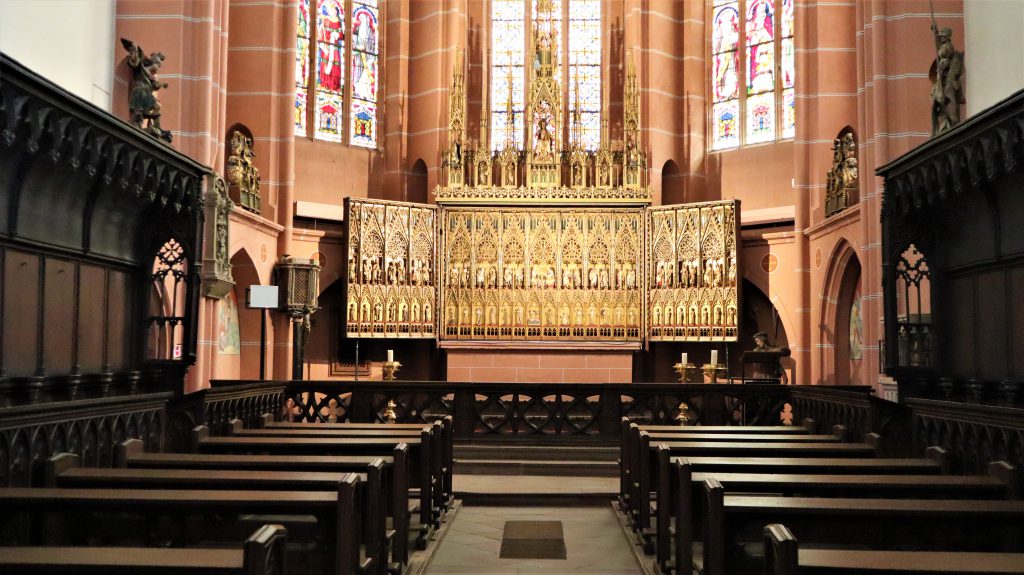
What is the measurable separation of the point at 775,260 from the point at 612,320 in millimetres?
3510

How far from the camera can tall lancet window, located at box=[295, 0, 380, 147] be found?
20.8 meters

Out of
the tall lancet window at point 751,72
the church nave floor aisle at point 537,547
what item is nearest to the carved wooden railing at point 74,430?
the church nave floor aisle at point 537,547

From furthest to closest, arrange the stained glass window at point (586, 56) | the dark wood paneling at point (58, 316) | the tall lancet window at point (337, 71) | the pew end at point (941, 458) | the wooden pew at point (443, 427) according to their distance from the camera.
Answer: the stained glass window at point (586, 56)
the tall lancet window at point (337, 71)
the wooden pew at point (443, 427)
the dark wood paneling at point (58, 316)
the pew end at point (941, 458)

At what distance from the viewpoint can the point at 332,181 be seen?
2127 cm

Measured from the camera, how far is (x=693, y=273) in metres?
19.7

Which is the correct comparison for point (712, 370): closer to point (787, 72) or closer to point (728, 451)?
point (787, 72)

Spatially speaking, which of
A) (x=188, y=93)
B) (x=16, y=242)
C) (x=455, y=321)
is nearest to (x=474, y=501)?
(x=16, y=242)

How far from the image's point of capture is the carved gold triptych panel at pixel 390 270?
1912cm

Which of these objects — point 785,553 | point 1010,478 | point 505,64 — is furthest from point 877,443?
point 505,64

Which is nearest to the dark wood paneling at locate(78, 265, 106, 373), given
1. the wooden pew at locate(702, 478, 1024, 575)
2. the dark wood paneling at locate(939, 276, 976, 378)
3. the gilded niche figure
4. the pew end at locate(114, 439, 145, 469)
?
the pew end at locate(114, 439, 145, 469)

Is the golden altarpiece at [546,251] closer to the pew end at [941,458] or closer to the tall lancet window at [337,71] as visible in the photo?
the tall lancet window at [337,71]

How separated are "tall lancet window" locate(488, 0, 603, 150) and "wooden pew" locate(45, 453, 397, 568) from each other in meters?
16.9

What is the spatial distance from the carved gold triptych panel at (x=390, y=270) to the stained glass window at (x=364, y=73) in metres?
3.09

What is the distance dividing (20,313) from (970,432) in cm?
784
